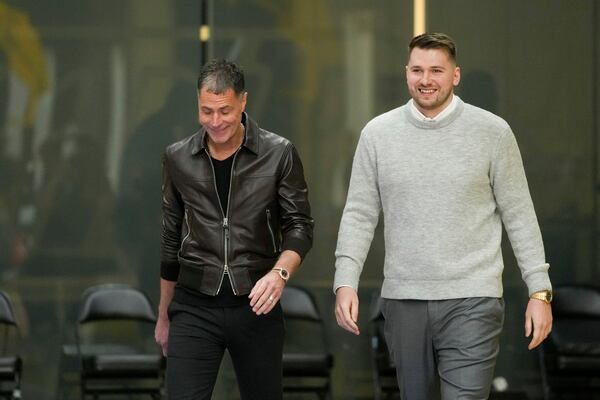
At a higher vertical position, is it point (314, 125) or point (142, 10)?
point (142, 10)

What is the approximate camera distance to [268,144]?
182 inches

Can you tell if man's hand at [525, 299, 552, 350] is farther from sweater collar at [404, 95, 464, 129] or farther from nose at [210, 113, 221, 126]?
nose at [210, 113, 221, 126]

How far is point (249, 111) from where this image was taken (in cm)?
798

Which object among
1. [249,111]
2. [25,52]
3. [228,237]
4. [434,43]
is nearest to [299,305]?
[249,111]

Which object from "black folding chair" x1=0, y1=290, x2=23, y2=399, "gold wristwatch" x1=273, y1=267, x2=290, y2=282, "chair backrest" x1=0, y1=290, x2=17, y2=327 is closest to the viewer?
"gold wristwatch" x1=273, y1=267, x2=290, y2=282

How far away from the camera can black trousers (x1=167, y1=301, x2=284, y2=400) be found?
4.48 m

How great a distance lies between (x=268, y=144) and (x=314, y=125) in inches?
135

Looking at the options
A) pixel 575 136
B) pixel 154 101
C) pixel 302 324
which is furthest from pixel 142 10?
pixel 575 136

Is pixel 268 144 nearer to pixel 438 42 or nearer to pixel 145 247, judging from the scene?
pixel 438 42

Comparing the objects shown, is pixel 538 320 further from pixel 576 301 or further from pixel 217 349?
pixel 576 301

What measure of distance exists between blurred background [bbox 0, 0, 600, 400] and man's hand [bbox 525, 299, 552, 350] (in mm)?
3636

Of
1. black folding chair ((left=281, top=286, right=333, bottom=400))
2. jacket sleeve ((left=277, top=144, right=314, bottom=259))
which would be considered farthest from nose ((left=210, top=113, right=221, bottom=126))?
black folding chair ((left=281, top=286, right=333, bottom=400))

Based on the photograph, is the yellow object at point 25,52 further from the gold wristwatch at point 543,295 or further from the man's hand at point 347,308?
the gold wristwatch at point 543,295

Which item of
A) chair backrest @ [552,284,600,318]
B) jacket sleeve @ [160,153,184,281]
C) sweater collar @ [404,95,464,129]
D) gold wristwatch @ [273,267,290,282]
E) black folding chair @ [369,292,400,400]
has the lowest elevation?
black folding chair @ [369,292,400,400]
